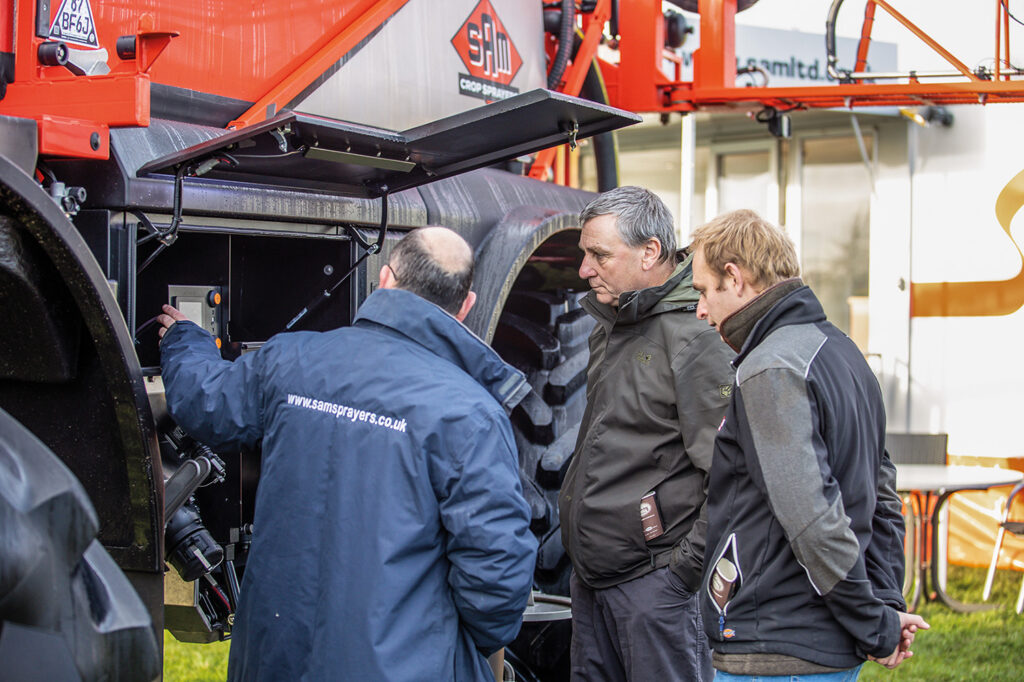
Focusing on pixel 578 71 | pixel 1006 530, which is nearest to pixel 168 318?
pixel 578 71

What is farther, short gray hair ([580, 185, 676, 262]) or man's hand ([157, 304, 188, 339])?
short gray hair ([580, 185, 676, 262])

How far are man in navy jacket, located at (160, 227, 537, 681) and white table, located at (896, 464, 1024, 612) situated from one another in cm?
417

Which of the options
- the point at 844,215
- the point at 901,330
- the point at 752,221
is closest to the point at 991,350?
the point at 901,330

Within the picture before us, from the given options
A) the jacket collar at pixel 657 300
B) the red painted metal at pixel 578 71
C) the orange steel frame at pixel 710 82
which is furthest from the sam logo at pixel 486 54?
the orange steel frame at pixel 710 82

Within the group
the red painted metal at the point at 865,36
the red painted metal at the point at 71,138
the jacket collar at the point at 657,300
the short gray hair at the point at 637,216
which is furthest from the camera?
the red painted metal at the point at 865,36

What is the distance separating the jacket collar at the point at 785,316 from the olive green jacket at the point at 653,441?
45 centimetres

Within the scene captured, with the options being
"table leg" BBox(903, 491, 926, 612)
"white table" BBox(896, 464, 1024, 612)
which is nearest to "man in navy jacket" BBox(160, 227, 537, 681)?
"white table" BBox(896, 464, 1024, 612)

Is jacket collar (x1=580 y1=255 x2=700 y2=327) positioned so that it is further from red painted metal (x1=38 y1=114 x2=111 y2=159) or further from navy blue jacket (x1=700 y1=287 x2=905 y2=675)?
red painted metal (x1=38 y1=114 x2=111 y2=159)

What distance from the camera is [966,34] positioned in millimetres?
6984

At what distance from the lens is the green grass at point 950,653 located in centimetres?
470

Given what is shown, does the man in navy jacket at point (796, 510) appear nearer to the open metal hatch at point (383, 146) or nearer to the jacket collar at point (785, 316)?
the jacket collar at point (785, 316)

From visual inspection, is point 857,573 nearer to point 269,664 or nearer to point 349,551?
point 349,551

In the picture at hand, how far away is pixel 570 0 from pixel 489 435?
7.53 feet

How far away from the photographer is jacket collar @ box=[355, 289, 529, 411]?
7.23 ft
